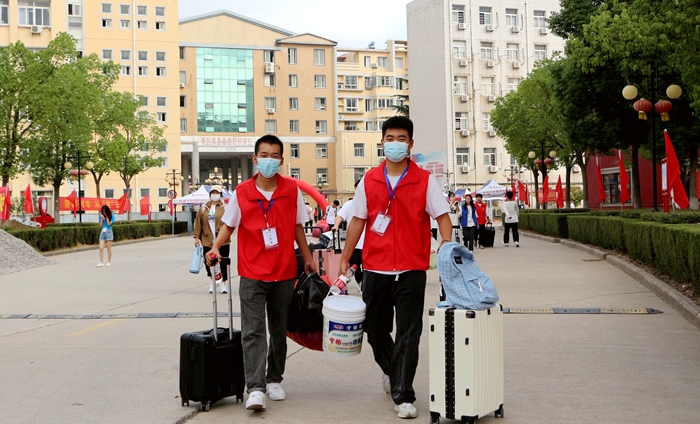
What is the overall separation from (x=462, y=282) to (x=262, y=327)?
153 centimetres

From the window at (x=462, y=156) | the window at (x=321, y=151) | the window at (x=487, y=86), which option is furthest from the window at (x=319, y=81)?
the window at (x=462, y=156)

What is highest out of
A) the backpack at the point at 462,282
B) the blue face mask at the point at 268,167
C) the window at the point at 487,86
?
the window at the point at 487,86

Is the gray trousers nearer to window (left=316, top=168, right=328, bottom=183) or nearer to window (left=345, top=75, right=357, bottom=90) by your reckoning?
window (left=316, top=168, right=328, bottom=183)

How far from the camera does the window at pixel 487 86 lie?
80.3 meters

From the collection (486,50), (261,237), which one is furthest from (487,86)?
(261,237)

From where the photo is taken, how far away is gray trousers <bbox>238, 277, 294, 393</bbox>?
6.13 m

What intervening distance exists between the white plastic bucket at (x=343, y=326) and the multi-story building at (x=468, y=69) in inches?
2775

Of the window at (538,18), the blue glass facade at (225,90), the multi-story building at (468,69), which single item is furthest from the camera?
the blue glass facade at (225,90)

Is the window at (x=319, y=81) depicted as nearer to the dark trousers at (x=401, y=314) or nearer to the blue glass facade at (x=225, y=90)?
the blue glass facade at (x=225, y=90)

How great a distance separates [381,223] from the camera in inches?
233

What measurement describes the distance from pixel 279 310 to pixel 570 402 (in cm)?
214

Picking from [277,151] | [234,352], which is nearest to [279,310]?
[234,352]

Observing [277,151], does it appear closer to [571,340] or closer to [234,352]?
[234,352]

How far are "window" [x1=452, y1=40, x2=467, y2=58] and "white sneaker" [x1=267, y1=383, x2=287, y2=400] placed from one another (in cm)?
7386
